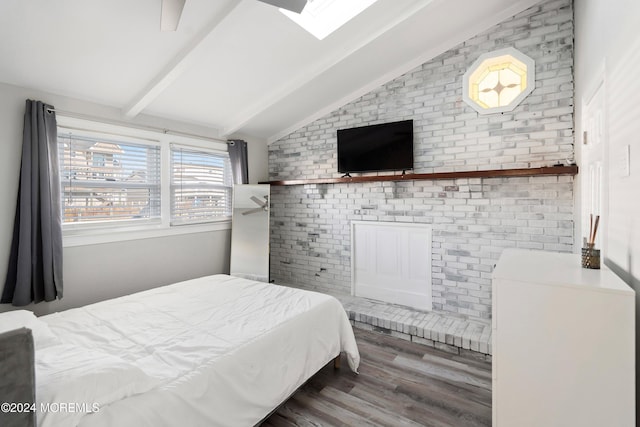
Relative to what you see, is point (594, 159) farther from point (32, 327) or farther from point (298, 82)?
point (32, 327)

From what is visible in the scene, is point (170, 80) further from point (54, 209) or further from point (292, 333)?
point (292, 333)

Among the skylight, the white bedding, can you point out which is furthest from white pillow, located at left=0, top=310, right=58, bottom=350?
the skylight

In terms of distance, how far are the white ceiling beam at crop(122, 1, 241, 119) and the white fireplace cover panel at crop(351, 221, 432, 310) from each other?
8.21ft

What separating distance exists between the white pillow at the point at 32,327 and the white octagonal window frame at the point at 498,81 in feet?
12.4

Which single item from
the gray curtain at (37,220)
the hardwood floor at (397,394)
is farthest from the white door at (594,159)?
the gray curtain at (37,220)

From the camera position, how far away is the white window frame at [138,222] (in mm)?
2844

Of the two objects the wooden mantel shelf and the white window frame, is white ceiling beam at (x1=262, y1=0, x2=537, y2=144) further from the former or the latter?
the white window frame

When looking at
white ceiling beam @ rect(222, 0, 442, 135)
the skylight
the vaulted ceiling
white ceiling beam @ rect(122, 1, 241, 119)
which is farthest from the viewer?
white ceiling beam @ rect(222, 0, 442, 135)

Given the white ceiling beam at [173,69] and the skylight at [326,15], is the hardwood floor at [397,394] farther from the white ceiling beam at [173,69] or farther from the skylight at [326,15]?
Result: the skylight at [326,15]

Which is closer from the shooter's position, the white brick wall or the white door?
the white door

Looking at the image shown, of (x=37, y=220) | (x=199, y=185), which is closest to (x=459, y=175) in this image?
(x=199, y=185)

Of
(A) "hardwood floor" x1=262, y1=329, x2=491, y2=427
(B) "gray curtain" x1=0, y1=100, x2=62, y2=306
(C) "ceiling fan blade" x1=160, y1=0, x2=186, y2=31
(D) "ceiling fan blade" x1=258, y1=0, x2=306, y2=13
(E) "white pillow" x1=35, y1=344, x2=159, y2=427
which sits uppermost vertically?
(D) "ceiling fan blade" x1=258, y1=0, x2=306, y2=13

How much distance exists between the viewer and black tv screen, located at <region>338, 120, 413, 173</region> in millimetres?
3529

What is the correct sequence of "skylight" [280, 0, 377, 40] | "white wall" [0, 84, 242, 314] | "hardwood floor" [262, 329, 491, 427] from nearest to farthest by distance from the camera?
1. "hardwood floor" [262, 329, 491, 427]
2. "white wall" [0, 84, 242, 314]
3. "skylight" [280, 0, 377, 40]
